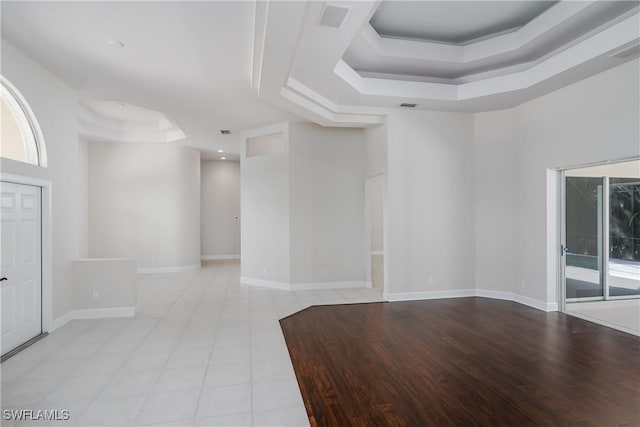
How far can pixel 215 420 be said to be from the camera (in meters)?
2.50

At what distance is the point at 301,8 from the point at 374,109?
10.6 feet

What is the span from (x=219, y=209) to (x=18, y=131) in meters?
7.44

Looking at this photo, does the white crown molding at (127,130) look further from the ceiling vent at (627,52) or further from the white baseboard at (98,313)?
the ceiling vent at (627,52)

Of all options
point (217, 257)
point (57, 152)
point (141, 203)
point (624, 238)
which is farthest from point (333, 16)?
point (217, 257)

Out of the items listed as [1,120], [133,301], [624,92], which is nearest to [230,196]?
[133,301]

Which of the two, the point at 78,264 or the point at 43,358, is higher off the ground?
the point at 78,264

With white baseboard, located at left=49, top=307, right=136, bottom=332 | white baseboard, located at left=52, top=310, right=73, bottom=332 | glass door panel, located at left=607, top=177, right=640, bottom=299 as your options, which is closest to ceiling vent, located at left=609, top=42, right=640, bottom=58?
glass door panel, located at left=607, top=177, right=640, bottom=299

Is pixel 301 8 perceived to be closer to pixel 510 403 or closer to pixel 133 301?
pixel 510 403

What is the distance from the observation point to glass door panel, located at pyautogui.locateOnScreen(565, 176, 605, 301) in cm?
486

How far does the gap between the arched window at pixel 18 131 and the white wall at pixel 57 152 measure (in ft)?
0.24

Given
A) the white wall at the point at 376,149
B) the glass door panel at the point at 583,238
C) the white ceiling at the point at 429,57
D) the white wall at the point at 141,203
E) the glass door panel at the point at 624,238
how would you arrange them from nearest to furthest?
the white ceiling at the point at 429,57, the glass door panel at the point at 624,238, the glass door panel at the point at 583,238, the white wall at the point at 376,149, the white wall at the point at 141,203

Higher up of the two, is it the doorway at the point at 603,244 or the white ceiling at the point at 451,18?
the white ceiling at the point at 451,18

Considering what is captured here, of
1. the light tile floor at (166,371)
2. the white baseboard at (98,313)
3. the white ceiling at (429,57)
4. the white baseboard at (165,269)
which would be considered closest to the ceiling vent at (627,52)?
the white ceiling at (429,57)

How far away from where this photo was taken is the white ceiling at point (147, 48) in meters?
3.06
